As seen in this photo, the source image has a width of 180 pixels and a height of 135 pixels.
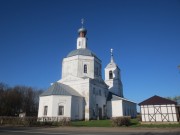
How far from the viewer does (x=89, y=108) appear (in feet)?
107

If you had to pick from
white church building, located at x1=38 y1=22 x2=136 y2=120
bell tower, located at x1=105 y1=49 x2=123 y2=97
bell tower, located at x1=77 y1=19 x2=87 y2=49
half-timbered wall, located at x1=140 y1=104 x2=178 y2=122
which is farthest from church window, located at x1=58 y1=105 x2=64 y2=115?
bell tower, located at x1=105 y1=49 x2=123 y2=97

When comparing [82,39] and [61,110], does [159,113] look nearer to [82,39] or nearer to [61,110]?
[61,110]

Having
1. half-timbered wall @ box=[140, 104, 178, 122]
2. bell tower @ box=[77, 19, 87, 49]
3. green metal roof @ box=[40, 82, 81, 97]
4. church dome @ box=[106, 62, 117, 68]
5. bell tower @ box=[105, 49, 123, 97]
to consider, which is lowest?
half-timbered wall @ box=[140, 104, 178, 122]

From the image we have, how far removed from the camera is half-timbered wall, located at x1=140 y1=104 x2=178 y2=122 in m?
22.1

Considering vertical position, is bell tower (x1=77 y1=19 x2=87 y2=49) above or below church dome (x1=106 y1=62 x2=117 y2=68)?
above

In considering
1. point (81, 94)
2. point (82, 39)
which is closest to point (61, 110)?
point (81, 94)

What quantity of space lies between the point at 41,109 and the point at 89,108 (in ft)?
27.6

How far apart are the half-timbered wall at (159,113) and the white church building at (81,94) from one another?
38.3 feet

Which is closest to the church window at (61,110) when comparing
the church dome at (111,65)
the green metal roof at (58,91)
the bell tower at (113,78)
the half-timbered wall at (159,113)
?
the green metal roof at (58,91)

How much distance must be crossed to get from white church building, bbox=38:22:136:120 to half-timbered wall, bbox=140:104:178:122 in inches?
460

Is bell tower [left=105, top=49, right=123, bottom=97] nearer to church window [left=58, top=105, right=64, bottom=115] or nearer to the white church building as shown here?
the white church building

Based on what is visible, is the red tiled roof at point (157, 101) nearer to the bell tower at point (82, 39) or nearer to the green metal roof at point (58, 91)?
the green metal roof at point (58, 91)

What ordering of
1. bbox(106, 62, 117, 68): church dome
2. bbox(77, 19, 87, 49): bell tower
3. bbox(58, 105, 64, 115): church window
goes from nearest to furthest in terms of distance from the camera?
1. bbox(58, 105, 64, 115): church window
2. bbox(77, 19, 87, 49): bell tower
3. bbox(106, 62, 117, 68): church dome

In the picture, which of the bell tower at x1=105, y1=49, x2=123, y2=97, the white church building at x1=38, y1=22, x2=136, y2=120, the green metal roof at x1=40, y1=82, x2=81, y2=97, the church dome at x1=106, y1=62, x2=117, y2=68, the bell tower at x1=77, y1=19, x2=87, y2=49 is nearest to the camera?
the white church building at x1=38, y1=22, x2=136, y2=120
